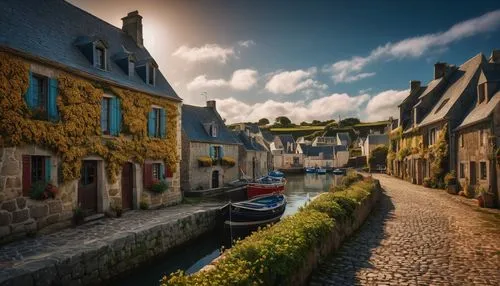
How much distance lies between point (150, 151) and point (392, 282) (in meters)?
14.5

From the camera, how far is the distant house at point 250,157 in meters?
39.3

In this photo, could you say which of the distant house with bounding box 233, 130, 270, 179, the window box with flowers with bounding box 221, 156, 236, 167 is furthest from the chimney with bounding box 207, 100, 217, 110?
the window box with flowers with bounding box 221, 156, 236, 167

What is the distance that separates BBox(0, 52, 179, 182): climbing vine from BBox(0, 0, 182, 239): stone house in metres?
0.04

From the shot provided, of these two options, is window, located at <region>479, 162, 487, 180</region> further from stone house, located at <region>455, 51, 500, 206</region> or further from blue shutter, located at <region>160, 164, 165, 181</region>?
blue shutter, located at <region>160, 164, 165, 181</region>

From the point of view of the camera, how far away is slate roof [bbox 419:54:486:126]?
82.2 ft

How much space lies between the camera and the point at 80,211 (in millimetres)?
13328

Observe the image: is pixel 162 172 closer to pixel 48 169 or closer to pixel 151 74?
pixel 151 74

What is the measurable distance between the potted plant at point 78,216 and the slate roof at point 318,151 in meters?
74.3

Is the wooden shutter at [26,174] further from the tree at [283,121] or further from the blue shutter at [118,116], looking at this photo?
the tree at [283,121]

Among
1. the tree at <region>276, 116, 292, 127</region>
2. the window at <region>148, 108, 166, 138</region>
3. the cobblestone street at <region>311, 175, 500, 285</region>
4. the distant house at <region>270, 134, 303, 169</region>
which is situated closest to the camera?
the cobblestone street at <region>311, 175, 500, 285</region>

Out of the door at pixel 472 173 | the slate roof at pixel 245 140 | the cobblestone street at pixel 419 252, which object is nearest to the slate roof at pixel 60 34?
the cobblestone street at pixel 419 252

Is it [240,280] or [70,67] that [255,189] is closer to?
[70,67]

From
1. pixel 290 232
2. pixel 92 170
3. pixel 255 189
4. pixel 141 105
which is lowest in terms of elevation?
pixel 255 189

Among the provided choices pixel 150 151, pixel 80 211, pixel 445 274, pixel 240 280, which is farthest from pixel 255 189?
pixel 240 280
